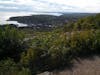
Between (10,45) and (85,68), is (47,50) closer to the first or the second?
(85,68)

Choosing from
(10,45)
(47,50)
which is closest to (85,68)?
(47,50)

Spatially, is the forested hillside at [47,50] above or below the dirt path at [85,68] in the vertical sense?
above

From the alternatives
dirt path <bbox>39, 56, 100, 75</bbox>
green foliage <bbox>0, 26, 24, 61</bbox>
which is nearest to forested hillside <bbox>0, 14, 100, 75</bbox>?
green foliage <bbox>0, 26, 24, 61</bbox>

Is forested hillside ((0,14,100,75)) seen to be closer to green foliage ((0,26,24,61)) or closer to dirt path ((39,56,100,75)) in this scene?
green foliage ((0,26,24,61))

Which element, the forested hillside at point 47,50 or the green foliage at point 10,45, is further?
the green foliage at point 10,45

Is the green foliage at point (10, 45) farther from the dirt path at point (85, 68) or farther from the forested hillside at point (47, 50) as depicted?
the dirt path at point (85, 68)

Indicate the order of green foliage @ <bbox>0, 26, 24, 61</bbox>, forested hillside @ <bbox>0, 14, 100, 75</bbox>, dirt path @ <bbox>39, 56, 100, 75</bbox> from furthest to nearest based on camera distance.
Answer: green foliage @ <bbox>0, 26, 24, 61</bbox>
forested hillside @ <bbox>0, 14, 100, 75</bbox>
dirt path @ <bbox>39, 56, 100, 75</bbox>

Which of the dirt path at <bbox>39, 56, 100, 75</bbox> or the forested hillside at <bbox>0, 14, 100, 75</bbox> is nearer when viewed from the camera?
the dirt path at <bbox>39, 56, 100, 75</bbox>

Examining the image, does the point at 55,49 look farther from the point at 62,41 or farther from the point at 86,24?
the point at 86,24

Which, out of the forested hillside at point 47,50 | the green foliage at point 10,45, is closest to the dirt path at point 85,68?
the forested hillside at point 47,50

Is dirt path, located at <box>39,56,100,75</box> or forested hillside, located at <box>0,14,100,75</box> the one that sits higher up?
forested hillside, located at <box>0,14,100,75</box>

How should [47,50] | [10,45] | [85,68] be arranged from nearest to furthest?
[85,68] < [47,50] < [10,45]
